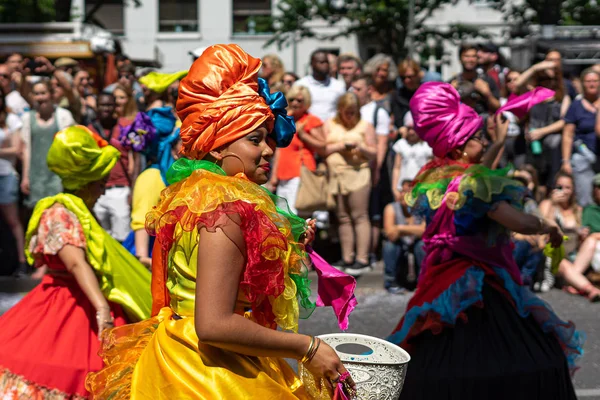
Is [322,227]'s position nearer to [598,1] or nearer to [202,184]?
[202,184]

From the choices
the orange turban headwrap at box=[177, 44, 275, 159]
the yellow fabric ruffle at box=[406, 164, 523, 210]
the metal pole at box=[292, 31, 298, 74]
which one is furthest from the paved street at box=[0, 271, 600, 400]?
the metal pole at box=[292, 31, 298, 74]

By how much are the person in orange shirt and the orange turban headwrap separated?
622cm

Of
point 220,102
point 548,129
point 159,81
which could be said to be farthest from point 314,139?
point 220,102

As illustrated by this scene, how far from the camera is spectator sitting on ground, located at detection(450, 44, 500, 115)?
9262mm

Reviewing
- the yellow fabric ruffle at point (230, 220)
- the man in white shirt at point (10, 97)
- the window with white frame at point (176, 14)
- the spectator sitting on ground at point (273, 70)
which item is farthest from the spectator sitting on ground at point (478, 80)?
the window with white frame at point (176, 14)

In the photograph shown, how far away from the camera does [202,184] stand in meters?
2.65

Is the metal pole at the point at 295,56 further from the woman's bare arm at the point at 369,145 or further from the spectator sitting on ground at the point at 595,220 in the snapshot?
the spectator sitting on ground at the point at 595,220

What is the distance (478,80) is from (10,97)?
5.51m

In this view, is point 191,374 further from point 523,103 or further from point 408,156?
point 408,156

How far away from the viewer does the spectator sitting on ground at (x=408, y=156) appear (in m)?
9.10

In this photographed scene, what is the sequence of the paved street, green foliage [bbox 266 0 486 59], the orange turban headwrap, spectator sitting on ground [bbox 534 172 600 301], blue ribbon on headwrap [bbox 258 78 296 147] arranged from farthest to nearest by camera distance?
green foliage [bbox 266 0 486 59] < spectator sitting on ground [bbox 534 172 600 301] < the paved street < blue ribbon on headwrap [bbox 258 78 296 147] < the orange turban headwrap

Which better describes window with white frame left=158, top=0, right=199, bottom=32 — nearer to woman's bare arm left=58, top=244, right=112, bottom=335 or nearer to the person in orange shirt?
the person in orange shirt

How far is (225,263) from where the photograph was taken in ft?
8.18

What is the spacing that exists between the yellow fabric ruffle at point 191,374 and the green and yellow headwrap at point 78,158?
152 cm
